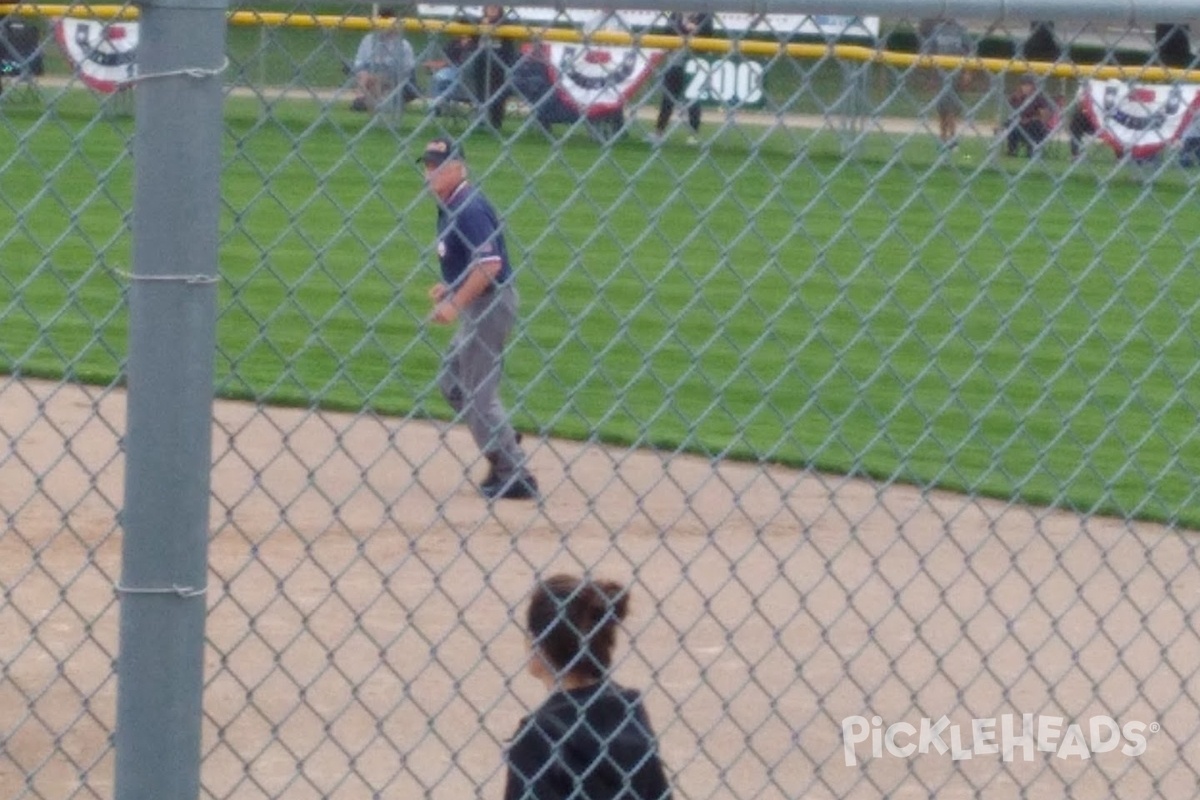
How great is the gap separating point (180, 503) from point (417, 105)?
1605 millimetres

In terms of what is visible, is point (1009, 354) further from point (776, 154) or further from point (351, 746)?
point (351, 746)

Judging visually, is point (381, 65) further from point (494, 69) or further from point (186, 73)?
point (186, 73)

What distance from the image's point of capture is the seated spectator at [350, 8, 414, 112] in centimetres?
394

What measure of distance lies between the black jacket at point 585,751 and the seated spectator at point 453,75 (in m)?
1.17

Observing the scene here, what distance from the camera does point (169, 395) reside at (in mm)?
2887

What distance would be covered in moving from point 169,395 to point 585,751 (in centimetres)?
140

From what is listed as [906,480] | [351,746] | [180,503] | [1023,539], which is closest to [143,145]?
[180,503]

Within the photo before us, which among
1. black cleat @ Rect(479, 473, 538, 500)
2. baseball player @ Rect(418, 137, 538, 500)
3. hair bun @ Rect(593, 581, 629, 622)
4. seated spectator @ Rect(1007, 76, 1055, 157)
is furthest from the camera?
black cleat @ Rect(479, 473, 538, 500)

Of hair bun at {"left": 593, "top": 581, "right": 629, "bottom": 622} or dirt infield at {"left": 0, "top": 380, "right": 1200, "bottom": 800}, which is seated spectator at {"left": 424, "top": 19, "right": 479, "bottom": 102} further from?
hair bun at {"left": 593, "top": 581, "right": 629, "bottom": 622}

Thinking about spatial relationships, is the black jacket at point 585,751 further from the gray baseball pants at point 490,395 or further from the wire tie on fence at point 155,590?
the gray baseball pants at point 490,395

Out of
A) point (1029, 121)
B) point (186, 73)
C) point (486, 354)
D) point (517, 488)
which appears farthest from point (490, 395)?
point (186, 73)

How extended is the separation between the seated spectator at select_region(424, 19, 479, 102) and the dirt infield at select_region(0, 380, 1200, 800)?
2.55 feet

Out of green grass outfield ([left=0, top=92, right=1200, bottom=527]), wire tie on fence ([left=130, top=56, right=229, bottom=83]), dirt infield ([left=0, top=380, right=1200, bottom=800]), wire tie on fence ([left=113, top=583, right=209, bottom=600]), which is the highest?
wire tie on fence ([left=130, top=56, right=229, bottom=83])

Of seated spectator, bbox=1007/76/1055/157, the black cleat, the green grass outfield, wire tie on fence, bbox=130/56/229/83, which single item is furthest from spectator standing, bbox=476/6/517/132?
the black cleat
